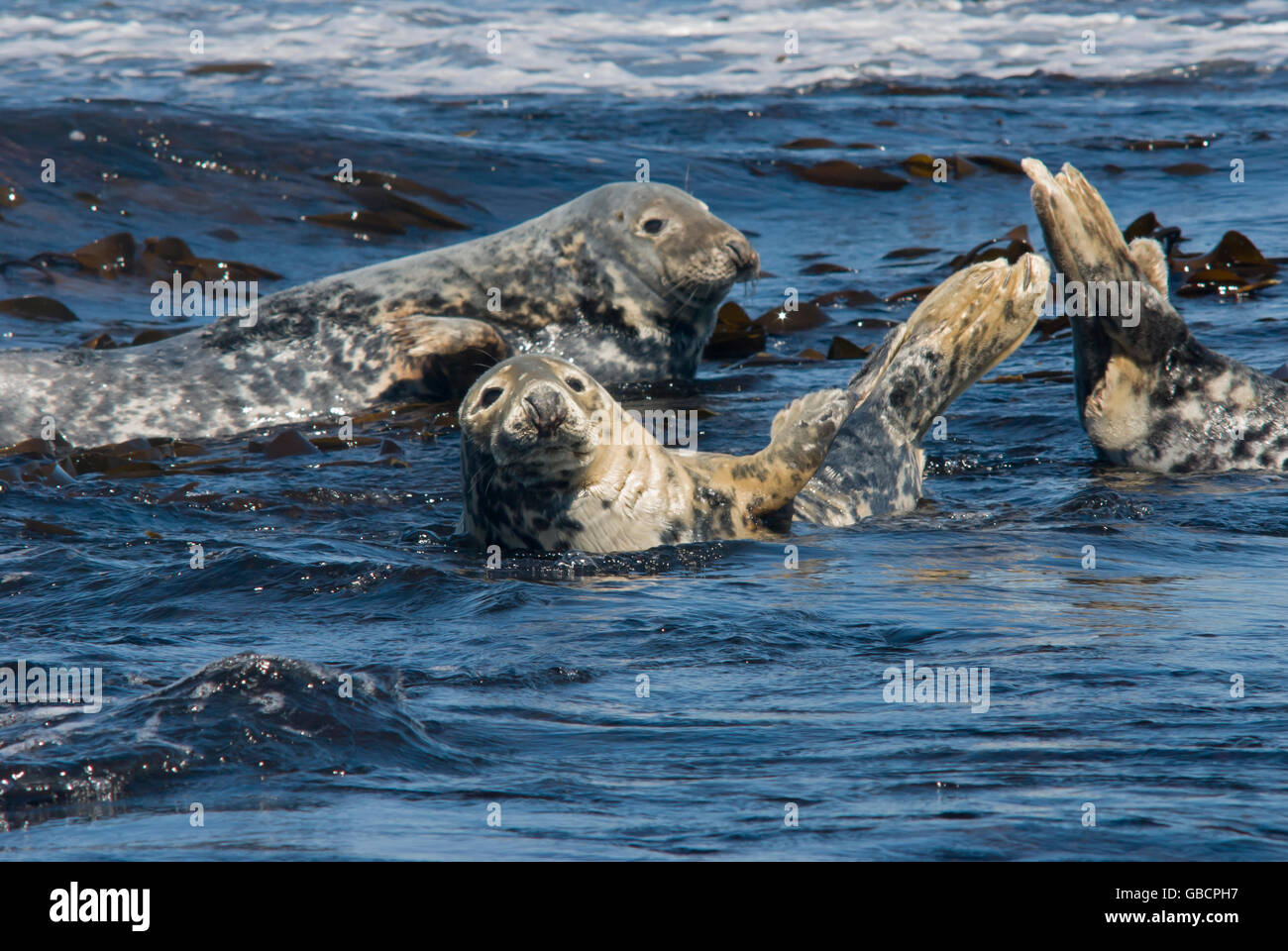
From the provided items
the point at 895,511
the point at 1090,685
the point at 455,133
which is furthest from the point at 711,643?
the point at 455,133

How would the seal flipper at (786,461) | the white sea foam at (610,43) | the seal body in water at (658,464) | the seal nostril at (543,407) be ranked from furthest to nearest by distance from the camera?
1. the white sea foam at (610,43)
2. the seal flipper at (786,461)
3. the seal body in water at (658,464)
4. the seal nostril at (543,407)

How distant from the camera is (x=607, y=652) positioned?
11.7ft

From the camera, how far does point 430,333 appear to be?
6945 mm

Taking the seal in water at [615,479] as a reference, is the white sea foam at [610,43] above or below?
above

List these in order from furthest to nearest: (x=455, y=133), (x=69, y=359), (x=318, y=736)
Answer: (x=455, y=133), (x=69, y=359), (x=318, y=736)

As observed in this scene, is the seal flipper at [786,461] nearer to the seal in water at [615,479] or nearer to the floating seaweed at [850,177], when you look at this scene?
the seal in water at [615,479]

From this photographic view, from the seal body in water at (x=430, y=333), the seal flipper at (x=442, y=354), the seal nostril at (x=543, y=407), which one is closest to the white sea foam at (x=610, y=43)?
the seal body in water at (x=430, y=333)

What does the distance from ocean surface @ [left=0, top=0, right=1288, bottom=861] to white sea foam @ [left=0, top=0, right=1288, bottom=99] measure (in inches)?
207

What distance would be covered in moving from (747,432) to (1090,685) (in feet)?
10.9

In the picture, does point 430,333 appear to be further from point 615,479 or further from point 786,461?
point 786,461

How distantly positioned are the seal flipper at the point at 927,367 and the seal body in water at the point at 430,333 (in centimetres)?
201

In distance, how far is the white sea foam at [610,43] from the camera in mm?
16156
